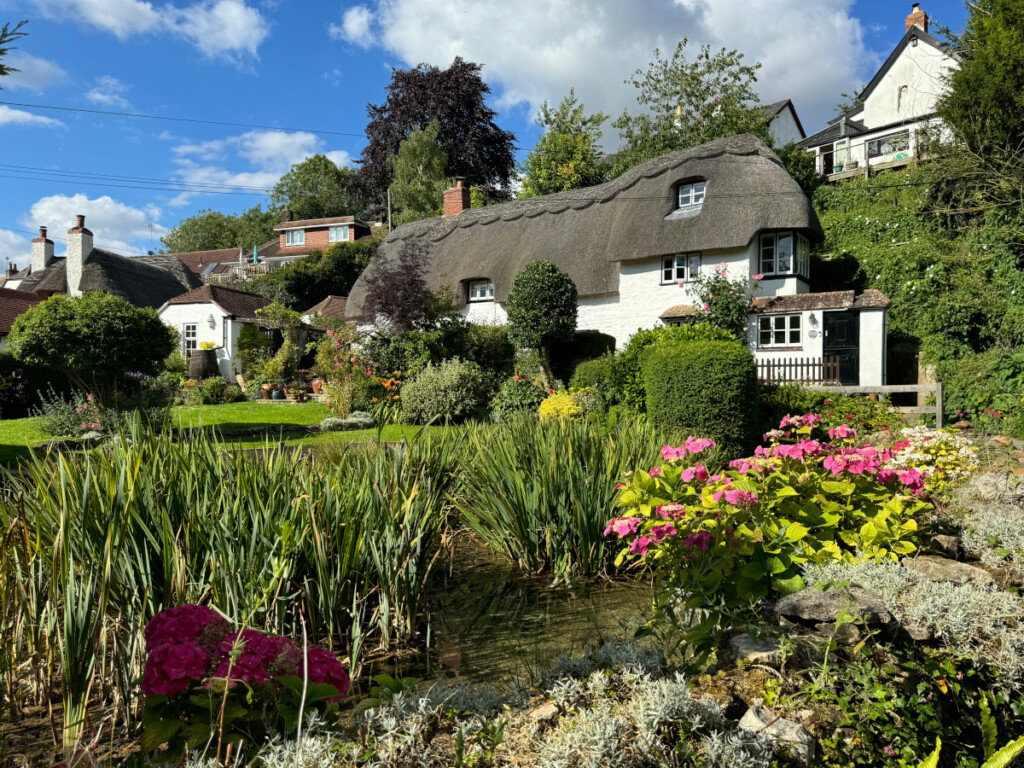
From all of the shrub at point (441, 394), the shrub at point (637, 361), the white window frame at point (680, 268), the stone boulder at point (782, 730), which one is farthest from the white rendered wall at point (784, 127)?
the stone boulder at point (782, 730)

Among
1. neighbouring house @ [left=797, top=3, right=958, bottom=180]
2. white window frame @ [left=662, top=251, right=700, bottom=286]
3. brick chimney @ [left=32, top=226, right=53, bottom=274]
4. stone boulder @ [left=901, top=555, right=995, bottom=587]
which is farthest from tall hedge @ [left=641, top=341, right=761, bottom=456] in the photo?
brick chimney @ [left=32, top=226, right=53, bottom=274]

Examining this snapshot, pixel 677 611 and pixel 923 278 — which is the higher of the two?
pixel 923 278

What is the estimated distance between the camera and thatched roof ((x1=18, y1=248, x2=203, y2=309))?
29.4m

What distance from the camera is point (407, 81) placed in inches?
1282

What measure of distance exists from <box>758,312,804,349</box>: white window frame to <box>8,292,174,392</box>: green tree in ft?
42.1

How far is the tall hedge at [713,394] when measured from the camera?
8.11 metres

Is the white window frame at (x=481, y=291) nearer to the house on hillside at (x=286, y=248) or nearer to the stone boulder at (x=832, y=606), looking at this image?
the house on hillside at (x=286, y=248)

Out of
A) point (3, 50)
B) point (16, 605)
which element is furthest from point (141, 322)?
point (16, 605)

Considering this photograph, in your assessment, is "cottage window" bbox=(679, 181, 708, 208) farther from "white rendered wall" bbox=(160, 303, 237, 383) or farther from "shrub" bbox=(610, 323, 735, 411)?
"white rendered wall" bbox=(160, 303, 237, 383)

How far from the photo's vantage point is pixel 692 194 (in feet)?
56.9

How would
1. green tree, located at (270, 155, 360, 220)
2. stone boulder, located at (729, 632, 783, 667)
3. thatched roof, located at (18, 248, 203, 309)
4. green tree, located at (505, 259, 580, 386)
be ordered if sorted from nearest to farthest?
stone boulder, located at (729, 632, 783, 667)
green tree, located at (505, 259, 580, 386)
thatched roof, located at (18, 248, 203, 309)
green tree, located at (270, 155, 360, 220)

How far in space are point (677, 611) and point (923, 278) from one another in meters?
15.5

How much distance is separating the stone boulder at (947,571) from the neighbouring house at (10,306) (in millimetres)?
27514

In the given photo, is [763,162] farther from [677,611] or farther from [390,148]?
[390,148]
